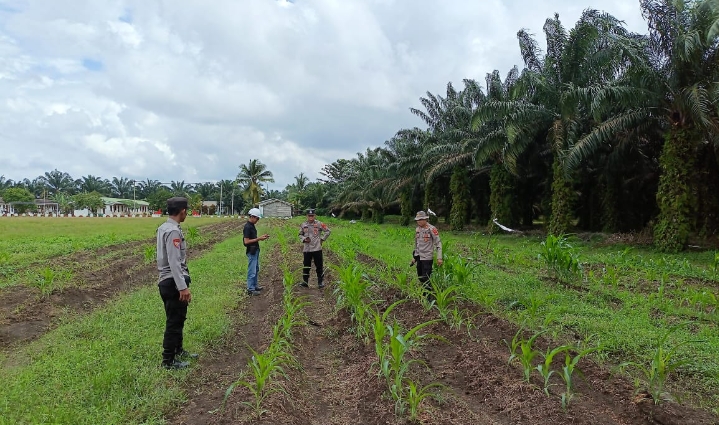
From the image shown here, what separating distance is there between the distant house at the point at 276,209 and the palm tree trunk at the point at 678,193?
5892 cm

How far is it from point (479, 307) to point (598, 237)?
1428 cm

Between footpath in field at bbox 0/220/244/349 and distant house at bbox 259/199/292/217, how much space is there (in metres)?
55.3

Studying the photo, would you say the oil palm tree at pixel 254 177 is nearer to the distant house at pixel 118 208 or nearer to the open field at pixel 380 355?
the distant house at pixel 118 208

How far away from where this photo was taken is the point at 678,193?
1598cm

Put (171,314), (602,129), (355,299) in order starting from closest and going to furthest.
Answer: (171,314) < (355,299) < (602,129)

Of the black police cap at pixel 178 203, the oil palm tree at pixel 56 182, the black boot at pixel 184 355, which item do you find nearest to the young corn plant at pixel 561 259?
the black boot at pixel 184 355

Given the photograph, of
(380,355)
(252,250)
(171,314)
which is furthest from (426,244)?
(171,314)

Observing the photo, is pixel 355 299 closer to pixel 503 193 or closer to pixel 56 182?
pixel 503 193

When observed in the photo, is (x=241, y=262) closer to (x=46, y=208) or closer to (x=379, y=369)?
(x=379, y=369)

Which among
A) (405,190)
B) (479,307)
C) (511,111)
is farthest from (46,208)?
(479,307)

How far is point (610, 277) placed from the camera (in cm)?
999

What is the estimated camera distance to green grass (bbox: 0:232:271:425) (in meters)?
4.28

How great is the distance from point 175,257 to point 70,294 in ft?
17.6

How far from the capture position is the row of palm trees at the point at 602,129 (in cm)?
1540
